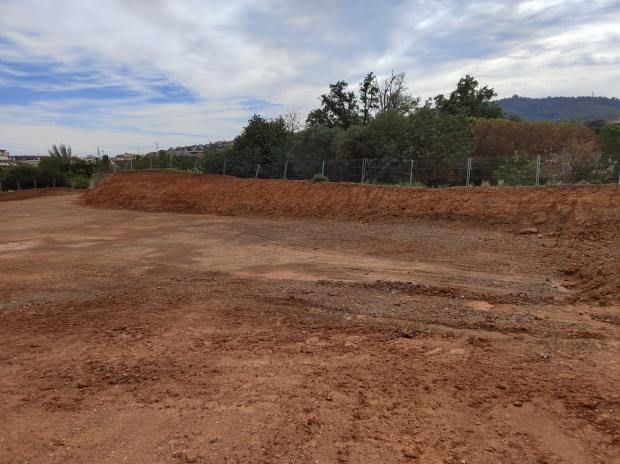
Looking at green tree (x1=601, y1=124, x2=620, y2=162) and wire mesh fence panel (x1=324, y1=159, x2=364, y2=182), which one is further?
wire mesh fence panel (x1=324, y1=159, x2=364, y2=182)

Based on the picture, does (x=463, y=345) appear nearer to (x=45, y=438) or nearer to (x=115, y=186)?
(x=45, y=438)

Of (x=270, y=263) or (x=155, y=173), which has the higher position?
(x=155, y=173)

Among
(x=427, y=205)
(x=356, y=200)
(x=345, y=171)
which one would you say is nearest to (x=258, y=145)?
(x=345, y=171)

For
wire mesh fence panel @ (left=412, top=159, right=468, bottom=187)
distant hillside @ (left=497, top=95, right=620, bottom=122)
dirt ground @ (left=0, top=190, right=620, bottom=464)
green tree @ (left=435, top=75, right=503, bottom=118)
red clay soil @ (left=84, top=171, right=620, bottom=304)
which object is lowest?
dirt ground @ (left=0, top=190, right=620, bottom=464)

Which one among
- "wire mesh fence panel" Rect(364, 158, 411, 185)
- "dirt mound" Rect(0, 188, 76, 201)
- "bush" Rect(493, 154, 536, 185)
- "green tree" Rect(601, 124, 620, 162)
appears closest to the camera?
"bush" Rect(493, 154, 536, 185)

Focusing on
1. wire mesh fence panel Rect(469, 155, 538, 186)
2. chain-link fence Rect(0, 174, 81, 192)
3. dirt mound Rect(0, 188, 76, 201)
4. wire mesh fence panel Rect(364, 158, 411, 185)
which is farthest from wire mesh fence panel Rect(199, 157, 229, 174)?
chain-link fence Rect(0, 174, 81, 192)

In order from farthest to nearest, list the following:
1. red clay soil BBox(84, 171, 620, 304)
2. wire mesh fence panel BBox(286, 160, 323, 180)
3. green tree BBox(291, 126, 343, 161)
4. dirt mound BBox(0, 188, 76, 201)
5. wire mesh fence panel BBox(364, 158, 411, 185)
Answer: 1. dirt mound BBox(0, 188, 76, 201)
2. green tree BBox(291, 126, 343, 161)
3. wire mesh fence panel BBox(286, 160, 323, 180)
4. wire mesh fence panel BBox(364, 158, 411, 185)
5. red clay soil BBox(84, 171, 620, 304)

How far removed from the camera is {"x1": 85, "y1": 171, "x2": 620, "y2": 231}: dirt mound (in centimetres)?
1441

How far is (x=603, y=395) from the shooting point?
13.3 feet

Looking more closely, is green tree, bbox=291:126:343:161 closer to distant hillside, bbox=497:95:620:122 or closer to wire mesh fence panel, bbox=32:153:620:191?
wire mesh fence panel, bbox=32:153:620:191

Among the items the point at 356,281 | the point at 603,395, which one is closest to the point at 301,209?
the point at 356,281

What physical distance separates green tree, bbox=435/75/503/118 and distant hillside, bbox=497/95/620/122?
52.0 m

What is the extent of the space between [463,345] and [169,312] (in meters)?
4.04

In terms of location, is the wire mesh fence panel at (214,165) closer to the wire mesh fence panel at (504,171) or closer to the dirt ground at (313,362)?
the wire mesh fence panel at (504,171)
